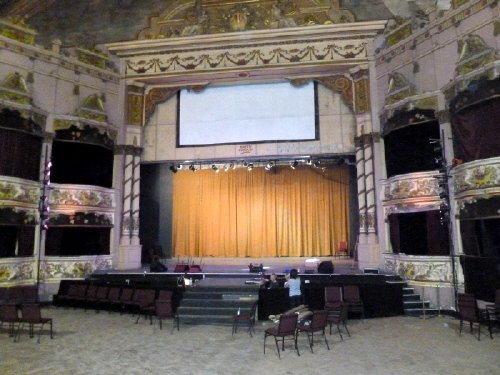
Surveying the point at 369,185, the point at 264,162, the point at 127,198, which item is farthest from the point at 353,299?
the point at 127,198

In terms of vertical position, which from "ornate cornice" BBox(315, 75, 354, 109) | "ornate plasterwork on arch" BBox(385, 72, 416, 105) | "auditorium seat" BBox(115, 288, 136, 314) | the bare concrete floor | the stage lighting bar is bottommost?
the bare concrete floor

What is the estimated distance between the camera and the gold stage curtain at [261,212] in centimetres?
1964

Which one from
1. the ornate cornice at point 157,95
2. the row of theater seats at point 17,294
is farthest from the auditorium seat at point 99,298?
the ornate cornice at point 157,95

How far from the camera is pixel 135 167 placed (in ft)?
54.6

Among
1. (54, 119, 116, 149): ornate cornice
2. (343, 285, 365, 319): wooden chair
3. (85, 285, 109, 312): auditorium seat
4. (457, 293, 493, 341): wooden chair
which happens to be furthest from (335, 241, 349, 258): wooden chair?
(54, 119, 116, 149): ornate cornice

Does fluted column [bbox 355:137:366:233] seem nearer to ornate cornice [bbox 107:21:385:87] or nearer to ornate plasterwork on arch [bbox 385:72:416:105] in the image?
ornate plasterwork on arch [bbox 385:72:416:105]

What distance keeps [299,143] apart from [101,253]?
27.5 feet

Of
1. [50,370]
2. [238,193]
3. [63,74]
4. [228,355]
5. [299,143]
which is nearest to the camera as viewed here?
[50,370]

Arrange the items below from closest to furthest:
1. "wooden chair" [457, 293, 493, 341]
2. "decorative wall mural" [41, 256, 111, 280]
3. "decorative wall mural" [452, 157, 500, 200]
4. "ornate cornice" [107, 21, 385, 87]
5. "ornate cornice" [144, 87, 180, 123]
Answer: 1. "wooden chair" [457, 293, 493, 341]
2. "decorative wall mural" [452, 157, 500, 200]
3. "decorative wall mural" [41, 256, 111, 280]
4. "ornate cornice" [107, 21, 385, 87]
5. "ornate cornice" [144, 87, 180, 123]

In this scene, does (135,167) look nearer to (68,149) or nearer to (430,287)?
(68,149)

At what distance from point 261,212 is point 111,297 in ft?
32.6

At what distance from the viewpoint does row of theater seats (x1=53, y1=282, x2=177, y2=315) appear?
10.9 m

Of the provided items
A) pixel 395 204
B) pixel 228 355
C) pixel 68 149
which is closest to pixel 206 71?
pixel 68 149

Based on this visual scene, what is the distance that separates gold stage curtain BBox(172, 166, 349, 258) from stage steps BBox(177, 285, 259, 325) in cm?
881
